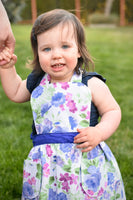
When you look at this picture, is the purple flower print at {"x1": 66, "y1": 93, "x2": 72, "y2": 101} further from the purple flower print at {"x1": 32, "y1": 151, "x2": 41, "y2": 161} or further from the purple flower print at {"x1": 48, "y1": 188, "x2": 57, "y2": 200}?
the purple flower print at {"x1": 48, "y1": 188, "x2": 57, "y2": 200}

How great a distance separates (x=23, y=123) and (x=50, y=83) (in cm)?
184

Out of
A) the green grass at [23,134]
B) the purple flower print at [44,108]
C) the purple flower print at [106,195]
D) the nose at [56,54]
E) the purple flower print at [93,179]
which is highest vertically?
the nose at [56,54]

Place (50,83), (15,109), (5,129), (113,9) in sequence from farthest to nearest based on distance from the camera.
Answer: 1. (113,9)
2. (15,109)
3. (5,129)
4. (50,83)

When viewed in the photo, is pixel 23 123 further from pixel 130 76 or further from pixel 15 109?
pixel 130 76

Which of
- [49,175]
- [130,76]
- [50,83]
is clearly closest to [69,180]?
[49,175]

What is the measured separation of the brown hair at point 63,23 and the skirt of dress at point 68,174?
48 cm

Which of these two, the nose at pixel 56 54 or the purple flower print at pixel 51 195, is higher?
the nose at pixel 56 54

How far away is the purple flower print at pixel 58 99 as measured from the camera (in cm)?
193

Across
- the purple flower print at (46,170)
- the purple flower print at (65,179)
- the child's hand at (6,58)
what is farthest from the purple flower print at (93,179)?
the child's hand at (6,58)

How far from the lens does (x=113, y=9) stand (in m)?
23.5

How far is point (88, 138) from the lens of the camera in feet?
6.02

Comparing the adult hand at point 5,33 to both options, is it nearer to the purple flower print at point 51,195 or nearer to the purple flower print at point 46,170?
the purple flower print at point 46,170

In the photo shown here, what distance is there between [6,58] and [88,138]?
2.22 feet

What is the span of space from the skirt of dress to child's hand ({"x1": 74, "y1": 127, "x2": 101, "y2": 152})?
7cm
